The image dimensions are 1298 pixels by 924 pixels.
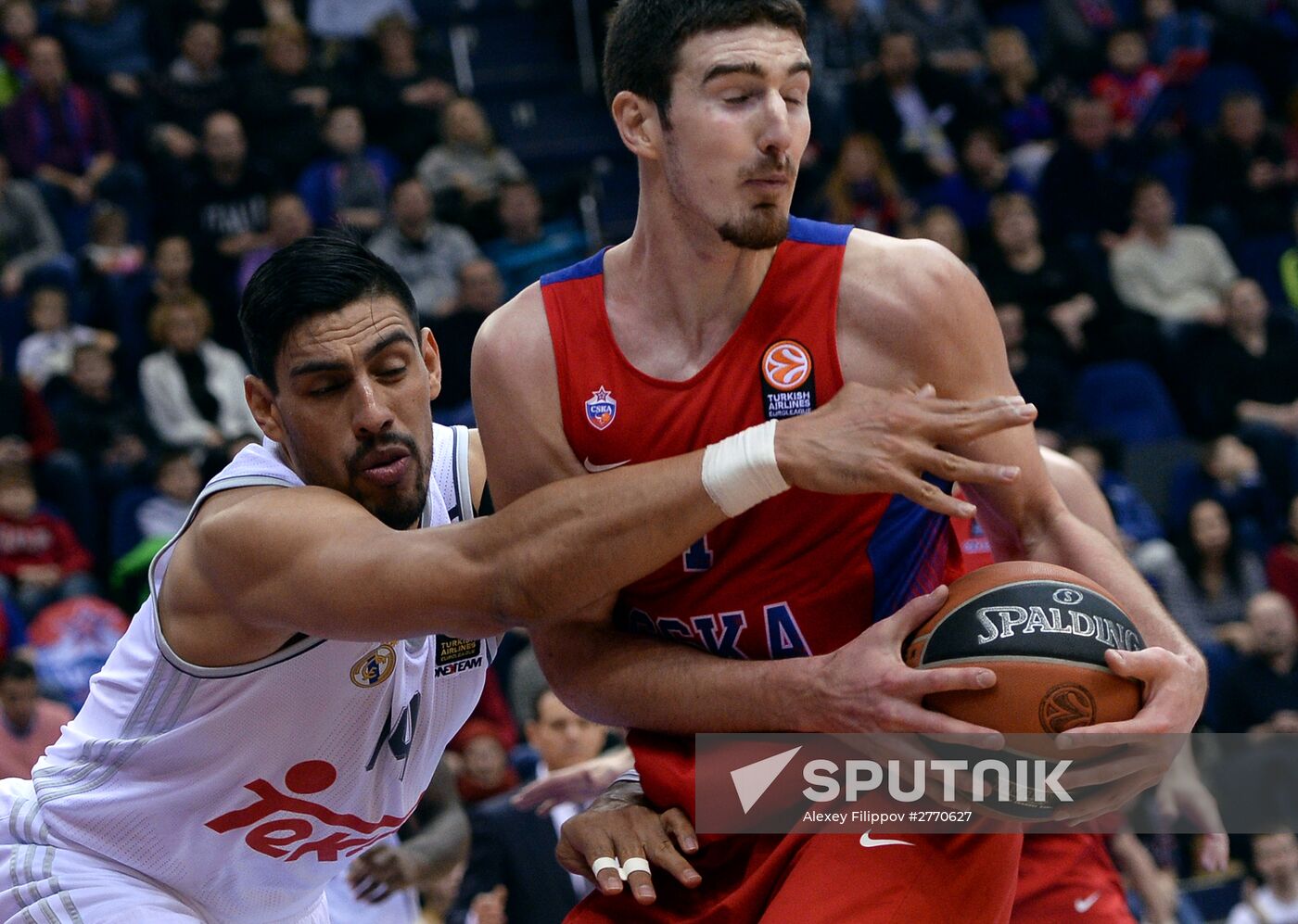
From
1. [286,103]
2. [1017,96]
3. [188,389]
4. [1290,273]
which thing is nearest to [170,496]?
[188,389]

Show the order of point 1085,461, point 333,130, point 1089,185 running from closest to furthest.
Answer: point 1085,461, point 333,130, point 1089,185

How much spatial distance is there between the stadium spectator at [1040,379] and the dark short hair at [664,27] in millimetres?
7431

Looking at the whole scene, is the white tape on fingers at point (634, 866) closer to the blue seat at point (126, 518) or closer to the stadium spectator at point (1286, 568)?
the blue seat at point (126, 518)

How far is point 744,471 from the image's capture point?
3168mm

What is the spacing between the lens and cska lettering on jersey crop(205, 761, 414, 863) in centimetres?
400

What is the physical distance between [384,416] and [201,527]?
0.49m

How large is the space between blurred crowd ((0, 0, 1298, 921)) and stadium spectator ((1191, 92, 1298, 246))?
0.07 feet

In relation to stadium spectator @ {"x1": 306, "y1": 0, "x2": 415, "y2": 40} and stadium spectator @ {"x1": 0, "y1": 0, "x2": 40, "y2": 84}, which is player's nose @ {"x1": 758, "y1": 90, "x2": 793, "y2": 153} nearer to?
stadium spectator @ {"x1": 0, "y1": 0, "x2": 40, "y2": 84}

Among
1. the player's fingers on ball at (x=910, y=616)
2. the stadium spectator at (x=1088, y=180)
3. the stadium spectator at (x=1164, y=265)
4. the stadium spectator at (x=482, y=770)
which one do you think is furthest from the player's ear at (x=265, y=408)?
the stadium spectator at (x=1088, y=180)

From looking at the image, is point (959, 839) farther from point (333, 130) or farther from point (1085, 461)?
point (333, 130)

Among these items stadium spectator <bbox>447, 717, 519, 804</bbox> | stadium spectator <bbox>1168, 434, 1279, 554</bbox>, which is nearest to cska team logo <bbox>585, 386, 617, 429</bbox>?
stadium spectator <bbox>447, 717, 519, 804</bbox>

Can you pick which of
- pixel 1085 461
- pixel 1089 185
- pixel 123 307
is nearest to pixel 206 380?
pixel 123 307

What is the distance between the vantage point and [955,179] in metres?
12.7

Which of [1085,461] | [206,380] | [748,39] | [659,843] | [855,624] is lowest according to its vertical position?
[1085,461]
